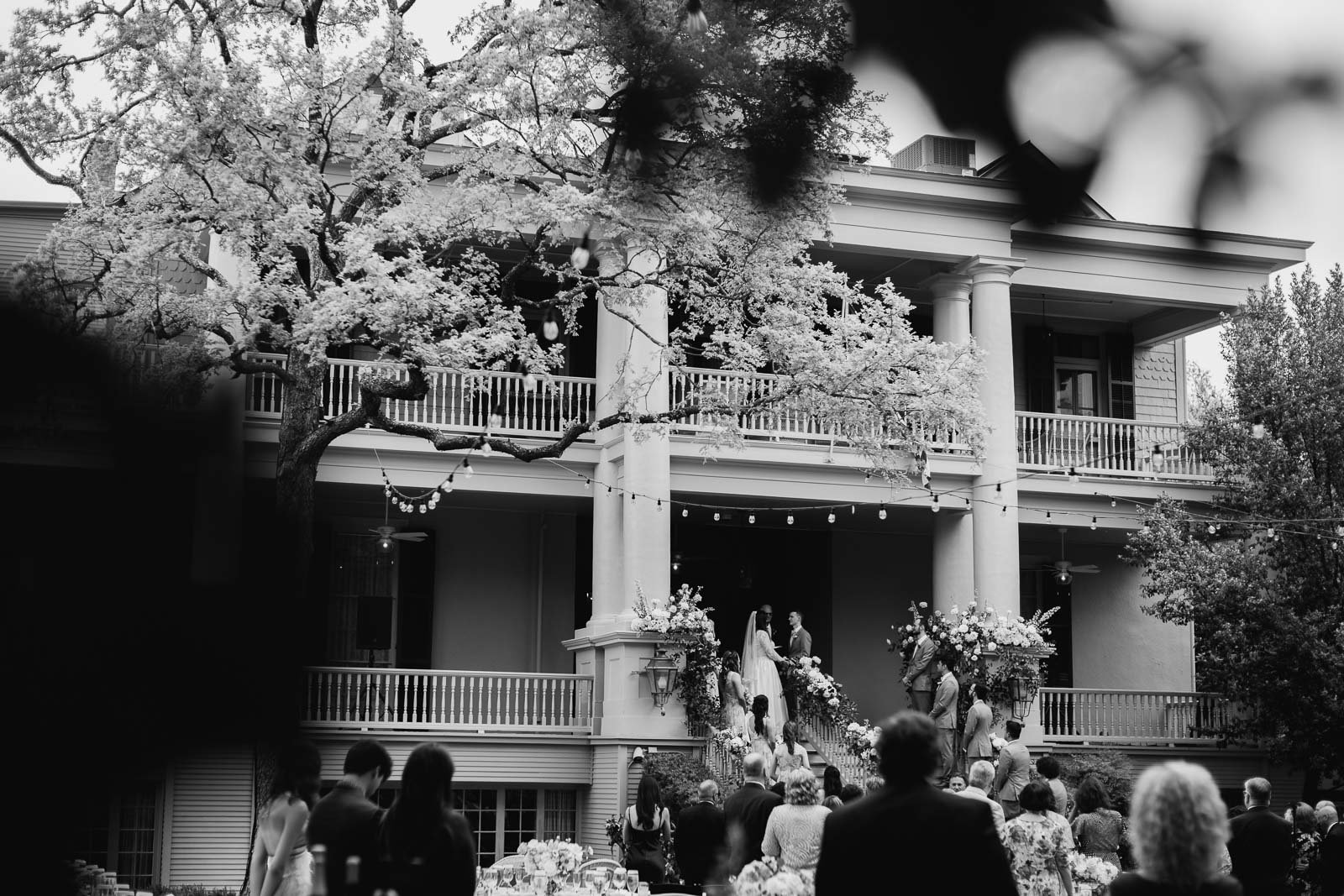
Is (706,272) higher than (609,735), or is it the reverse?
(706,272)

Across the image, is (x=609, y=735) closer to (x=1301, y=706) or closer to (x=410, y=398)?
(x=410, y=398)

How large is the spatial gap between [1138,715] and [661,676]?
7.72 meters

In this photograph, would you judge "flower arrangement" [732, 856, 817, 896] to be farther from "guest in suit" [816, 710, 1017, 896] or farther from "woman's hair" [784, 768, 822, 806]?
"guest in suit" [816, 710, 1017, 896]

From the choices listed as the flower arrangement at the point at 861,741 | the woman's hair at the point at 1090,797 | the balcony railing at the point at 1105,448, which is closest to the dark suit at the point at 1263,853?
the woman's hair at the point at 1090,797

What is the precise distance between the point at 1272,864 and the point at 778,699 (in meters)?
11.3

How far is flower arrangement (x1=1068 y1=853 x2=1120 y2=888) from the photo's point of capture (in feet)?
31.5

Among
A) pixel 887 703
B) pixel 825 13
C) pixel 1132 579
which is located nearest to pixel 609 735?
pixel 887 703

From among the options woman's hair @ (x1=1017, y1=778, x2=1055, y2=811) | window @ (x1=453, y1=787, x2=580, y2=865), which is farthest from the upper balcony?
woman's hair @ (x1=1017, y1=778, x2=1055, y2=811)

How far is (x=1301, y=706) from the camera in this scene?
1945 centimetres

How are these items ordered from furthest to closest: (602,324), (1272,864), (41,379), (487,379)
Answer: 1. (602,324)
2. (487,379)
3. (1272,864)
4. (41,379)

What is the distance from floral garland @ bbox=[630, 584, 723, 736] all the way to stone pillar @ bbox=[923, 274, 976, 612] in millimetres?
4121

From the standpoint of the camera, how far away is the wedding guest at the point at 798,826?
8.49 meters

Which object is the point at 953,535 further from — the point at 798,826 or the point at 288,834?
the point at 288,834

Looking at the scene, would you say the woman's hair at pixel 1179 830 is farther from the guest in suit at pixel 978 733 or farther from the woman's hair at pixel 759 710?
the guest in suit at pixel 978 733
